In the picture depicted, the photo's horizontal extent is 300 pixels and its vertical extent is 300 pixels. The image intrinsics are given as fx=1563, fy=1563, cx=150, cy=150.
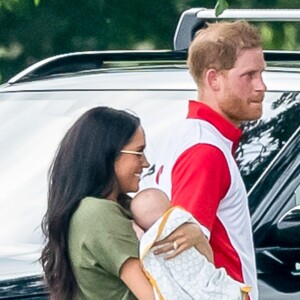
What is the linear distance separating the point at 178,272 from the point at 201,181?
0.48 m

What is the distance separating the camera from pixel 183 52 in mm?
6527

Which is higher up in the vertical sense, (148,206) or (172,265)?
(148,206)

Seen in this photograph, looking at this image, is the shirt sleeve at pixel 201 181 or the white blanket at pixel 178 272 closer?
the white blanket at pixel 178 272

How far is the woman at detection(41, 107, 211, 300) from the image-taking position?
4141mm

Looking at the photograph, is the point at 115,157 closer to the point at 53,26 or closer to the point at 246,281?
the point at 246,281

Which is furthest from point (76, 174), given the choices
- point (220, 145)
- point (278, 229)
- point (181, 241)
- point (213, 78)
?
point (278, 229)

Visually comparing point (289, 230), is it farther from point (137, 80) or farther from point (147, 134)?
point (137, 80)

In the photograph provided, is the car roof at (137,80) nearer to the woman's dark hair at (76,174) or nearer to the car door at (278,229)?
the car door at (278,229)

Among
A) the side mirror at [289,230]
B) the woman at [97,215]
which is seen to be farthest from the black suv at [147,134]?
the woman at [97,215]

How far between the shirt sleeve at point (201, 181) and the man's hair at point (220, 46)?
299 millimetres

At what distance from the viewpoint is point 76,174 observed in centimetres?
430

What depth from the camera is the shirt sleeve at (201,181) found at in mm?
4512

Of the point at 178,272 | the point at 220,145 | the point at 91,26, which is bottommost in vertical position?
the point at 91,26

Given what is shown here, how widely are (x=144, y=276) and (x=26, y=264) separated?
0.92 metres
